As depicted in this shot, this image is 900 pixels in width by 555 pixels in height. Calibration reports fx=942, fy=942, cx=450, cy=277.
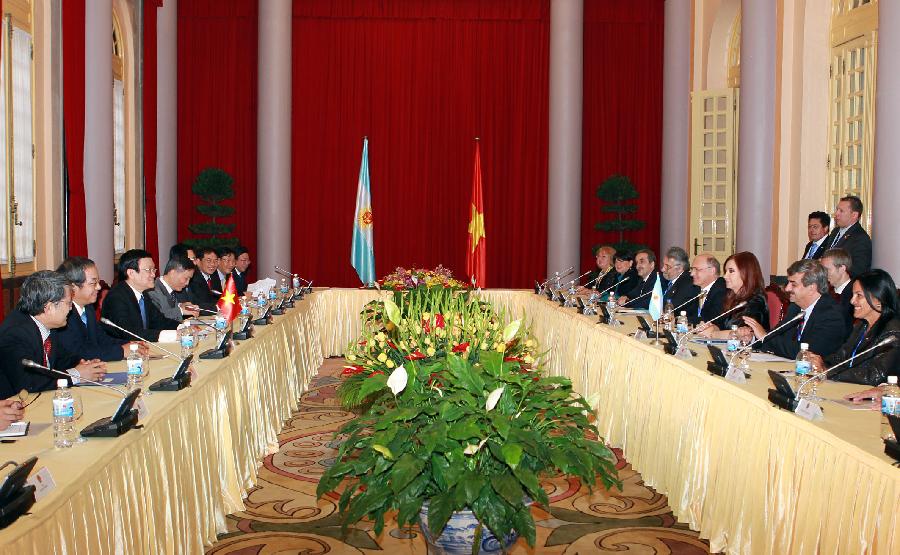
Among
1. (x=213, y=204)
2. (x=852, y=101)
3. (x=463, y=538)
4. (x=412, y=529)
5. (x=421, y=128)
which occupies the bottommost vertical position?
(x=412, y=529)

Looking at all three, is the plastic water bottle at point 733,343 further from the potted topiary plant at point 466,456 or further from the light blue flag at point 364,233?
the light blue flag at point 364,233

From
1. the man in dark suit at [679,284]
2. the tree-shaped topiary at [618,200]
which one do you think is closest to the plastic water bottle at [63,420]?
the man in dark suit at [679,284]

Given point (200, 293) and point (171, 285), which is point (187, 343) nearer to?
point (171, 285)

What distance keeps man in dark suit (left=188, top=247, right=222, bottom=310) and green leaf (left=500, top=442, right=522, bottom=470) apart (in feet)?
16.1

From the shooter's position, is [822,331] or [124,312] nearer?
[822,331]

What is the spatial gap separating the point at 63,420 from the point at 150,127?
8.17 meters

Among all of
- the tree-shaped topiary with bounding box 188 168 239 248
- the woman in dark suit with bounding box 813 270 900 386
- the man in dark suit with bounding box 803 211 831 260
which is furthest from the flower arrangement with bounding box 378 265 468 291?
the woman in dark suit with bounding box 813 270 900 386

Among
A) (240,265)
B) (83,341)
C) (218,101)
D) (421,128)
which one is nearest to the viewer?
(83,341)

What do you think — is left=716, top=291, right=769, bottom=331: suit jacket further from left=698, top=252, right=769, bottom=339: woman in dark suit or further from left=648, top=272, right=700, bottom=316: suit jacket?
left=648, top=272, right=700, bottom=316: suit jacket

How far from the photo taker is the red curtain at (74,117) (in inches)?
274

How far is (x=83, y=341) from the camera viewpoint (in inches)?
149

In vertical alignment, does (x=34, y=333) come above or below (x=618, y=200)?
below

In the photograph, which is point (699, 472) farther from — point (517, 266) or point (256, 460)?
point (517, 266)

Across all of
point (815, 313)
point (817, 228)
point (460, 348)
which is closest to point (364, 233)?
point (817, 228)
